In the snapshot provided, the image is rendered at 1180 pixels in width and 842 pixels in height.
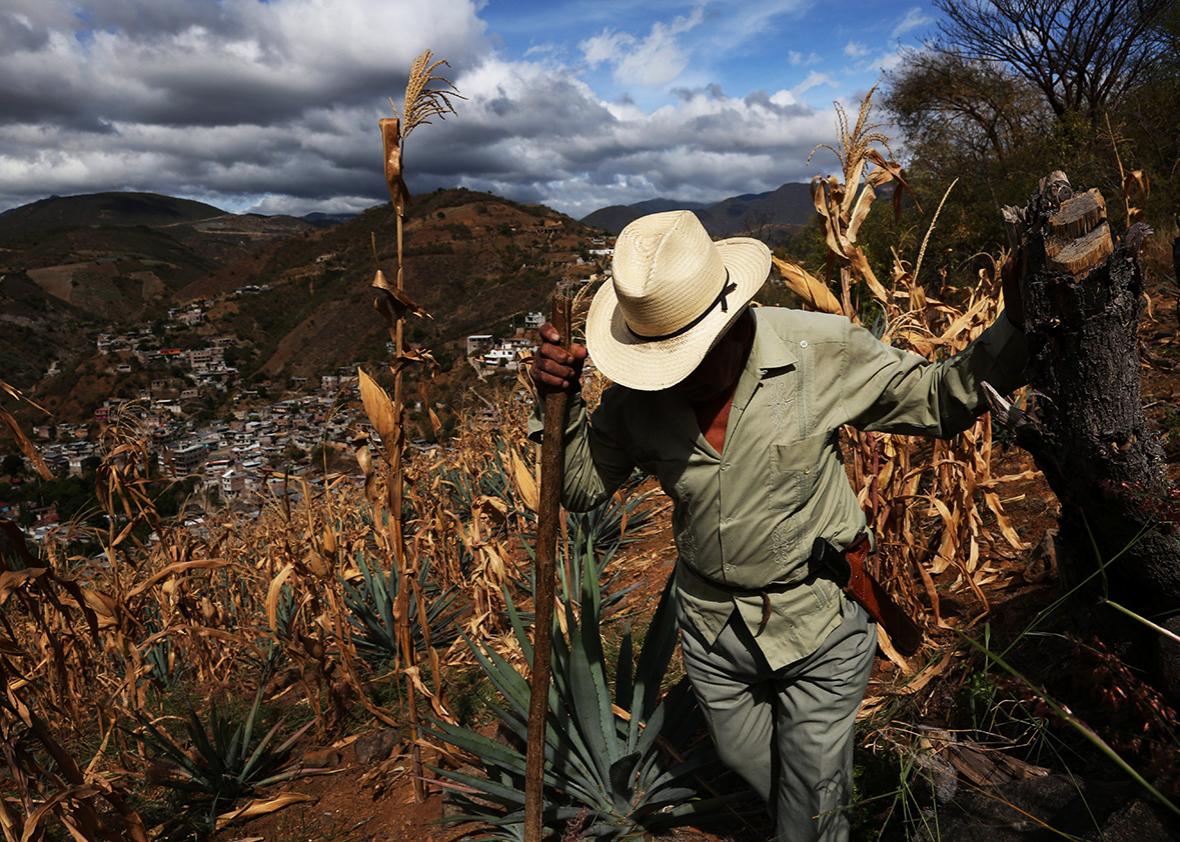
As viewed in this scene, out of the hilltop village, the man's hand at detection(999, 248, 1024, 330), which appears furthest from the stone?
the hilltop village

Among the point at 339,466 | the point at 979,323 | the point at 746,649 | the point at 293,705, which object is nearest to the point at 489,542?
the point at 293,705

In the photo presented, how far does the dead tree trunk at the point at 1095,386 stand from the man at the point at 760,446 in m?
0.17

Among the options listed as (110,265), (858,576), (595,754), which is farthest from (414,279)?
(110,265)

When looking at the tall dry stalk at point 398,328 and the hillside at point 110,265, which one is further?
the hillside at point 110,265

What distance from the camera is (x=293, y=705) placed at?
3.78 metres

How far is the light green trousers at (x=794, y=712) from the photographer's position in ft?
5.90

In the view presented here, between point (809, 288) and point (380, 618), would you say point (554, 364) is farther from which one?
point (380, 618)

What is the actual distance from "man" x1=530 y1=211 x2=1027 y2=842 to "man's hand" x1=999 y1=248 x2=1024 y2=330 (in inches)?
4.3

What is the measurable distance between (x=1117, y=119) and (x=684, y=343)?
16.1 metres

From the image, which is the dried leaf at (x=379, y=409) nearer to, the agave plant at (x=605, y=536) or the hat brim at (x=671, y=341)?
the hat brim at (x=671, y=341)

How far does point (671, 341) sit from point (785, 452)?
392 mm

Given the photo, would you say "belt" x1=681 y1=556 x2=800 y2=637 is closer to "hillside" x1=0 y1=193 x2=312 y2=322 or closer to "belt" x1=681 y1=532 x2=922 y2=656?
"belt" x1=681 y1=532 x2=922 y2=656

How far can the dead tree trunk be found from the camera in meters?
1.37

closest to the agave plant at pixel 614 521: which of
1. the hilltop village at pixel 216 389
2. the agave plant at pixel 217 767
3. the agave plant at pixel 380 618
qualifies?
the agave plant at pixel 380 618
